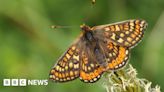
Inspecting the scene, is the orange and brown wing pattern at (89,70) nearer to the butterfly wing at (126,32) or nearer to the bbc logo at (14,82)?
the butterfly wing at (126,32)

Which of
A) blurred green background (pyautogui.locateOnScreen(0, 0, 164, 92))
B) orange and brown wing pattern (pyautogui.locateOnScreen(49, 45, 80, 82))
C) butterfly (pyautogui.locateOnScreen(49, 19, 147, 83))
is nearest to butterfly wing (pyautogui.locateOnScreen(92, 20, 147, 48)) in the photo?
butterfly (pyautogui.locateOnScreen(49, 19, 147, 83))

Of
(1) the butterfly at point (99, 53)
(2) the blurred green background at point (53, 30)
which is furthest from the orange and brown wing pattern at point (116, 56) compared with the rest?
(2) the blurred green background at point (53, 30)

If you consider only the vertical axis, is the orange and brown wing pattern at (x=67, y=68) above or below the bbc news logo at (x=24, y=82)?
below

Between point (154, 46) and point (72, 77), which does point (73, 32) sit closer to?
point (154, 46)

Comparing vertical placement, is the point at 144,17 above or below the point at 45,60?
above

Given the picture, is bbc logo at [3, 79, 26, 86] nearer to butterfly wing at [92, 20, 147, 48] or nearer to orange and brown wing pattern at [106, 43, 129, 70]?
butterfly wing at [92, 20, 147, 48]

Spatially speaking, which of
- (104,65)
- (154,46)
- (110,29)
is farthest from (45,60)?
(104,65)

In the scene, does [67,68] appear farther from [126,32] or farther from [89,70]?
[126,32]
